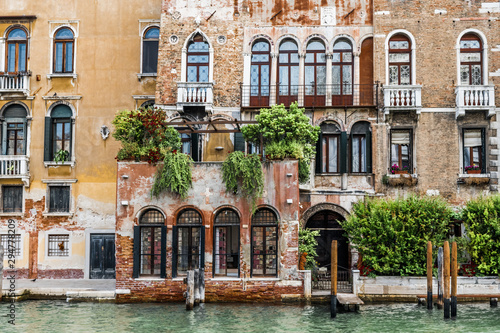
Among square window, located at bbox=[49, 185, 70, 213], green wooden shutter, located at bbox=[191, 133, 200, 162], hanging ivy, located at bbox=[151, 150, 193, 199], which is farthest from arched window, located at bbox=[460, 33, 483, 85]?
square window, located at bbox=[49, 185, 70, 213]

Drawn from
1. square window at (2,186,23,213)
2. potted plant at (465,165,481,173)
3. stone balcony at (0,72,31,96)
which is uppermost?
stone balcony at (0,72,31,96)

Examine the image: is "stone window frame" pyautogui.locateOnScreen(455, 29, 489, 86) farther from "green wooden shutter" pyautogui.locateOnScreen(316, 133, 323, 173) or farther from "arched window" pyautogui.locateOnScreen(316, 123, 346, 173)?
"green wooden shutter" pyautogui.locateOnScreen(316, 133, 323, 173)

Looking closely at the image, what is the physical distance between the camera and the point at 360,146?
81.0 feet

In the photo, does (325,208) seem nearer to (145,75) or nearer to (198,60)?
(198,60)

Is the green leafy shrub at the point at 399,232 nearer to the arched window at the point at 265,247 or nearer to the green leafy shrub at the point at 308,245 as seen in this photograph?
the green leafy shrub at the point at 308,245

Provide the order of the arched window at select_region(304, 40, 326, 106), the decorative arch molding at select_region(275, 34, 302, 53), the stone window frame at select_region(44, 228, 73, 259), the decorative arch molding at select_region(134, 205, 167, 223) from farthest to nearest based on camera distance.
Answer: the stone window frame at select_region(44, 228, 73, 259) < the decorative arch molding at select_region(275, 34, 302, 53) < the arched window at select_region(304, 40, 326, 106) < the decorative arch molding at select_region(134, 205, 167, 223)

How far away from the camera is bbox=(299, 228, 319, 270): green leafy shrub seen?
21.8m

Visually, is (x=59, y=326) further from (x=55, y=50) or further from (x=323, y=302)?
(x=55, y=50)

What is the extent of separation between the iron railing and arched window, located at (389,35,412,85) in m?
0.90

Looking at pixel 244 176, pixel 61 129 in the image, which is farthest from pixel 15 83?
pixel 244 176

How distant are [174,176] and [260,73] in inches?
245

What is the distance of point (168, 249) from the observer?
848 inches

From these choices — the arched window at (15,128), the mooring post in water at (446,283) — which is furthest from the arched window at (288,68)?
the arched window at (15,128)

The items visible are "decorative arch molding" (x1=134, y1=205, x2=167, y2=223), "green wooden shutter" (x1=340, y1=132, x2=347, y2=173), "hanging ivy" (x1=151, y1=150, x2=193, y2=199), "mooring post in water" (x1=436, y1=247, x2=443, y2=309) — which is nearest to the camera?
"mooring post in water" (x1=436, y1=247, x2=443, y2=309)
